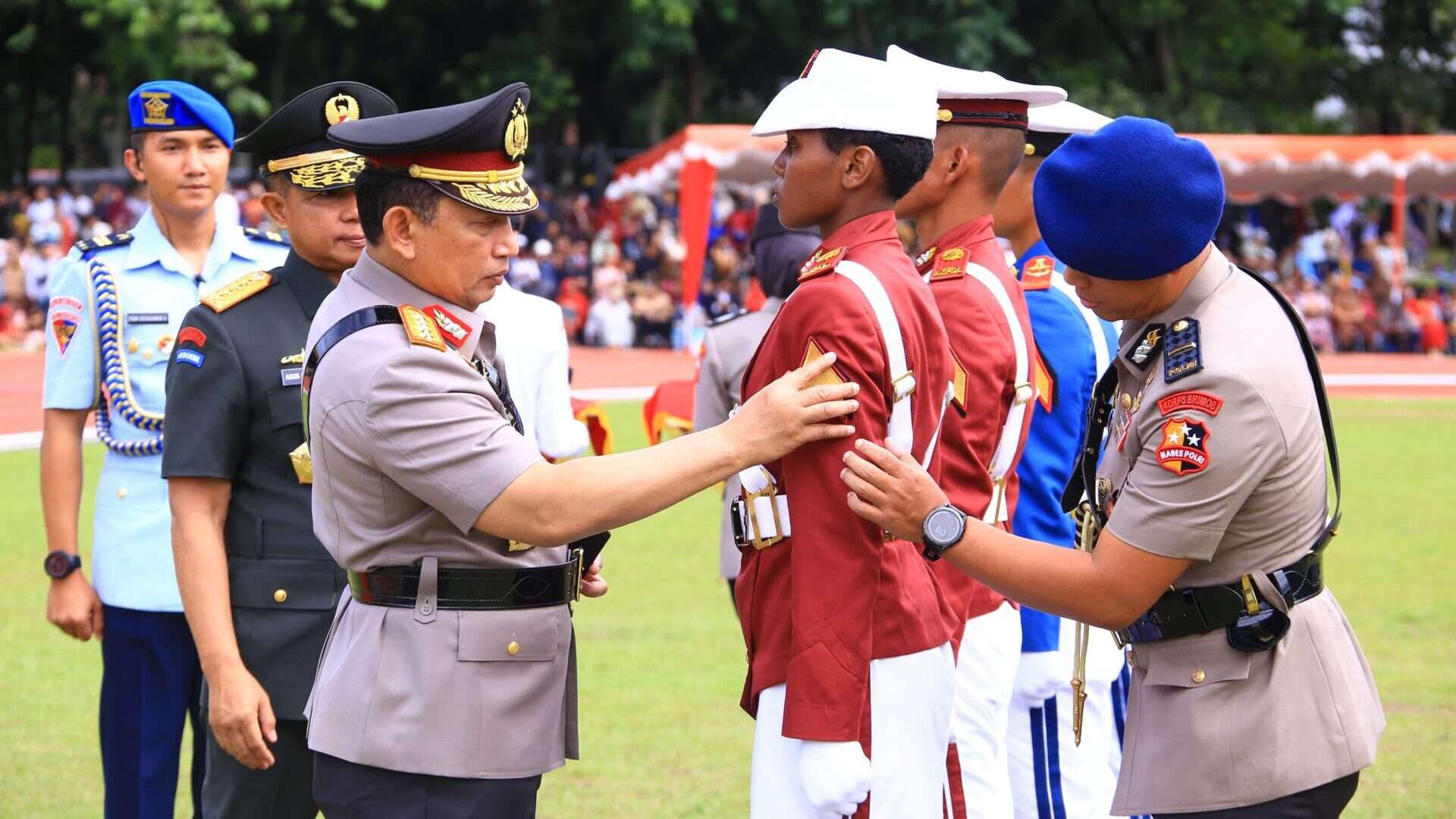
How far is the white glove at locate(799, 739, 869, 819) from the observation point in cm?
301

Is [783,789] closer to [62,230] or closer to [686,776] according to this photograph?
[686,776]

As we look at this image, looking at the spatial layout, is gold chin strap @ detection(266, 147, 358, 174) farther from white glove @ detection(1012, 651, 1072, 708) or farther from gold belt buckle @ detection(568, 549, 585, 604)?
white glove @ detection(1012, 651, 1072, 708)

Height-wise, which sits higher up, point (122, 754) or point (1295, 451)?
point (1295, 451)

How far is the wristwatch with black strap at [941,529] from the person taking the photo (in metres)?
3.04

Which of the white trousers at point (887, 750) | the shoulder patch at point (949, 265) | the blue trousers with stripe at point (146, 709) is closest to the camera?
the white trousers at point (887, 750)

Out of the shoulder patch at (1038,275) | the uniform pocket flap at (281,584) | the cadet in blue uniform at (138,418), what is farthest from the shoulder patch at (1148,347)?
the cadet in blue uniform at (138,418)

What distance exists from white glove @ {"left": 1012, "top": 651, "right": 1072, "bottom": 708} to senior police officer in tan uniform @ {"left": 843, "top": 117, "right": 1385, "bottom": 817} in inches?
58.3

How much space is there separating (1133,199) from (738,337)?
2864 millimetres

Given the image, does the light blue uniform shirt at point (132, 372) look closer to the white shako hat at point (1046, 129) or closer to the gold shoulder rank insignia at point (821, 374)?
the gold shoulder rank insignia at point (821, 374)

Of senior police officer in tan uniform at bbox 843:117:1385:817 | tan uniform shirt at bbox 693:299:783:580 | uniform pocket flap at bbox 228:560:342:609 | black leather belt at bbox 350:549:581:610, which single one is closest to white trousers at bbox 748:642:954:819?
senior police officer in tan uniform at bbox 843:117:1385:817

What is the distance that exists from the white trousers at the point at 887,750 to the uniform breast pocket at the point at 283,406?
139 cm

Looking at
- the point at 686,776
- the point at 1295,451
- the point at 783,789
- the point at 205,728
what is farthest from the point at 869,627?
the point at 686,776

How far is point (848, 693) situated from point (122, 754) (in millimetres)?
2429

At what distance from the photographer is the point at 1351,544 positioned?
11.7 m
